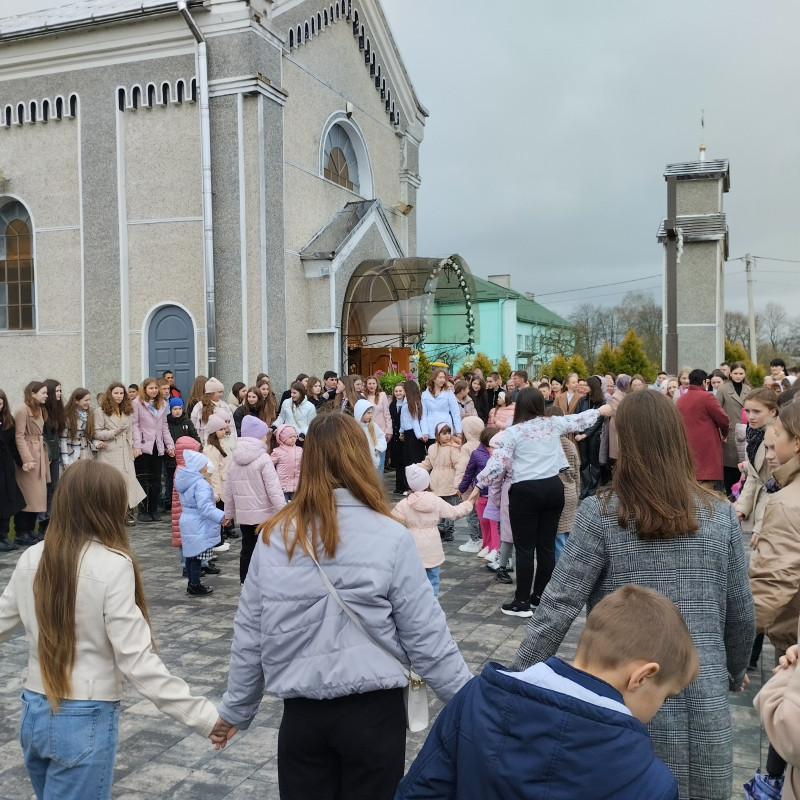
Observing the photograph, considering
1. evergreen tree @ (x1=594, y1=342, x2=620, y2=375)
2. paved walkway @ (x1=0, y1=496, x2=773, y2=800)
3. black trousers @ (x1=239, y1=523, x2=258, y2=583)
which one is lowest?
paved walkway @ (x1=0, y1=496, x2=773, y2=800)

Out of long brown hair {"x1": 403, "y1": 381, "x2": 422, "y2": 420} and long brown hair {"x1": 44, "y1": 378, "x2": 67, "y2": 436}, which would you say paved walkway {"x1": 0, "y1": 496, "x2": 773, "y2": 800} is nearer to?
long brown hair {"x1": 44, "y1": 378, "x2": 67, "y2": 436}

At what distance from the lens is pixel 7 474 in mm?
9844

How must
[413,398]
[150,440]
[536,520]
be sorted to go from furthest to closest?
1. [413,398]
2. [150,440]
3. [536,520]

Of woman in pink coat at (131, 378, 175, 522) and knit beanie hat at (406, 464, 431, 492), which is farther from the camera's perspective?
woman in pink coat at (131, 378, 175, 522)

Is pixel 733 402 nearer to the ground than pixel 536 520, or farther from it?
farther from it

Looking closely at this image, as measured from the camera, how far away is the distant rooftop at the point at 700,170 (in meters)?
19.1

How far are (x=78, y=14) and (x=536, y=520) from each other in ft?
52.4

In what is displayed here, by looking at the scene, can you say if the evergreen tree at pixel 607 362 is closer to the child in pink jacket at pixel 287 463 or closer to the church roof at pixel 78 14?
the church roof at pixel 78 14

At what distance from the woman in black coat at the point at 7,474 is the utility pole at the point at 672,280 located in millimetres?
14233

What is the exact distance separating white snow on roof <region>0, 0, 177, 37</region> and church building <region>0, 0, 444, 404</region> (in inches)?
2.0

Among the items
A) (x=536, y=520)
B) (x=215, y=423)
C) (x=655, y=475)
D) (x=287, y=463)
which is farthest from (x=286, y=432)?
(x=655, y=475)

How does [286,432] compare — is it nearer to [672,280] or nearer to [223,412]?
[223,412]

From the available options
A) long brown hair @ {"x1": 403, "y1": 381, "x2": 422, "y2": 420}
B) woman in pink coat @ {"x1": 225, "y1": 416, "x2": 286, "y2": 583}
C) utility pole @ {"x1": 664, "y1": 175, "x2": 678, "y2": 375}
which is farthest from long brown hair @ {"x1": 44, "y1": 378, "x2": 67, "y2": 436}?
utility pole @ {"x1": 664, "y1": 175, "x2": 678, "y2": 375}

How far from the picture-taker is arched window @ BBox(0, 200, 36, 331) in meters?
19.0
